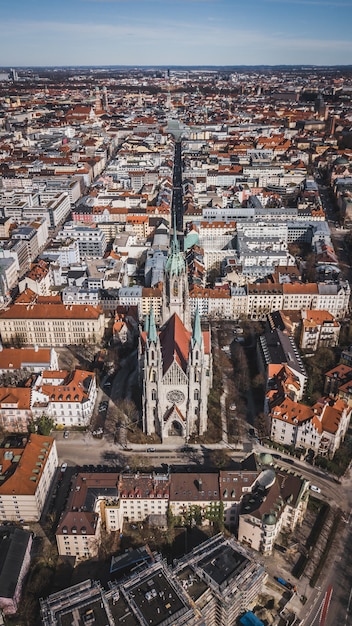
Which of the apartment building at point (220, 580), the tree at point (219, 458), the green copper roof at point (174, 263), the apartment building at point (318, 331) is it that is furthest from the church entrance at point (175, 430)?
the apartment building at point (318, 331)

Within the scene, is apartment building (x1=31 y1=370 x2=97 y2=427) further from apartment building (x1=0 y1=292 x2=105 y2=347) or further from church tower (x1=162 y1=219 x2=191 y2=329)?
apartment building (x1=0 y1=292 x2=105 y2=347)

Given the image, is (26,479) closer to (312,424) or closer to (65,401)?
(65,401)

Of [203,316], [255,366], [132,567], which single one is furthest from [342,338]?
[132,567]

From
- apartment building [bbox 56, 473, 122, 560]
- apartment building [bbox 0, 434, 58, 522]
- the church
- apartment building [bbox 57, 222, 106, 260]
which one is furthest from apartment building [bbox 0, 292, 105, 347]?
apartment building [bbox 56, 473, 122, 560]

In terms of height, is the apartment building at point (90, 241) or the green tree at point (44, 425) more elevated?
the apartment building at point (90, 241)

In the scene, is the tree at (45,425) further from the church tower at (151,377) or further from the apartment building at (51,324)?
the apartment building at (51,324)

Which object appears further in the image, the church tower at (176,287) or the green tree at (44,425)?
the church tower at (176,287)

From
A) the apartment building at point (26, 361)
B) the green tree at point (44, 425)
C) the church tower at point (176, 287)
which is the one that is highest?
the church tower at point (176, 287)
